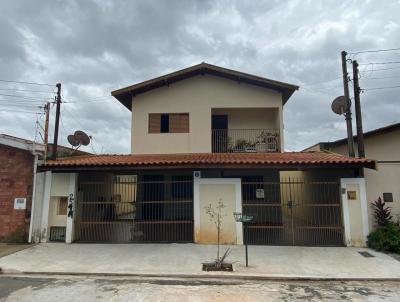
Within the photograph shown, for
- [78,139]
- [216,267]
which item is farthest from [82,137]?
[216,267]

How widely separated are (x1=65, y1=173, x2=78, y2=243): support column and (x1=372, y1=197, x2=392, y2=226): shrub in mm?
11370

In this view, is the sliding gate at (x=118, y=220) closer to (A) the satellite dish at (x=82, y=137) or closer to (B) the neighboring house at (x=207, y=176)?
(B) the neighboring house at (x=207, y=176)

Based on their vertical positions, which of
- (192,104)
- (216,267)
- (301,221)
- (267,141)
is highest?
(192,104)

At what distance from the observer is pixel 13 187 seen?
11.4 m

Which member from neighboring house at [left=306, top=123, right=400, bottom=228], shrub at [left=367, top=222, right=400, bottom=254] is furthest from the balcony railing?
shrub at [left=367, top=222, right=400, bottom=254]

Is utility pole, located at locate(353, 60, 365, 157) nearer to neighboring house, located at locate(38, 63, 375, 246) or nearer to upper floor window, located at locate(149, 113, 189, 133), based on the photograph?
neighboring house, located at locate(38, 63, 375, 246)

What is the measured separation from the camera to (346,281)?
7.22 meters

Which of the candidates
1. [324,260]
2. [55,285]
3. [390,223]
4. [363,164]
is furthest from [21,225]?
[390,223]

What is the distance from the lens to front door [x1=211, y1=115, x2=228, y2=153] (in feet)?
51.1

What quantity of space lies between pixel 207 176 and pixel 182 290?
5.73 m

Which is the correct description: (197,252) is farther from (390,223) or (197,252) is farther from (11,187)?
(11,187)

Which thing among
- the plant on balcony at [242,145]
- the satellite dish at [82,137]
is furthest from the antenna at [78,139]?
the plant on balcony at [242,145]

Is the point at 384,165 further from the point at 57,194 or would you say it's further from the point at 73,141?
the point at 73,141

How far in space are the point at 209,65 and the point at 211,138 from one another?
3.72 m
